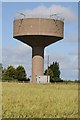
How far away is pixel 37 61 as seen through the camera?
59.7 meters

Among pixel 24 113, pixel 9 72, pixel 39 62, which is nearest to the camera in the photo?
pixel 24 113

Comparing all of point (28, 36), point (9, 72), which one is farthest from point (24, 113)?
point (9, 72)

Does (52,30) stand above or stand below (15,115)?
above

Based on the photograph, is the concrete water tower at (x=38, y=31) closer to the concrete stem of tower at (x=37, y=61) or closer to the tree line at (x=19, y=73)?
the concrete stem of tower at (x=37, y=61)

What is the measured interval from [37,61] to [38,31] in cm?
605

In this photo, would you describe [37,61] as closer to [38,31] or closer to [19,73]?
[38,31]

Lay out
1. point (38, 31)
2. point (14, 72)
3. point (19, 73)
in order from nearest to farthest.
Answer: point (38, 31), point (14, 72), point (19, 73)

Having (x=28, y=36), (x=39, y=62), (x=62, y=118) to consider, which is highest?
(x=28, y=36)

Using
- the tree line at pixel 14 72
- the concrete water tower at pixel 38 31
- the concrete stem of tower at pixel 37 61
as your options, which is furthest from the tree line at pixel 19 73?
the concrete water tower at pixel 38 31

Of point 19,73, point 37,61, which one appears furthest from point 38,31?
point 19,73

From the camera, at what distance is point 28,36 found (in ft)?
182

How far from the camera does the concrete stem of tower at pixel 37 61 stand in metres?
58.9

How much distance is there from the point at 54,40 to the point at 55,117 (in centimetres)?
4703

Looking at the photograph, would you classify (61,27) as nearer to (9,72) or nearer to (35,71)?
(35,71)
